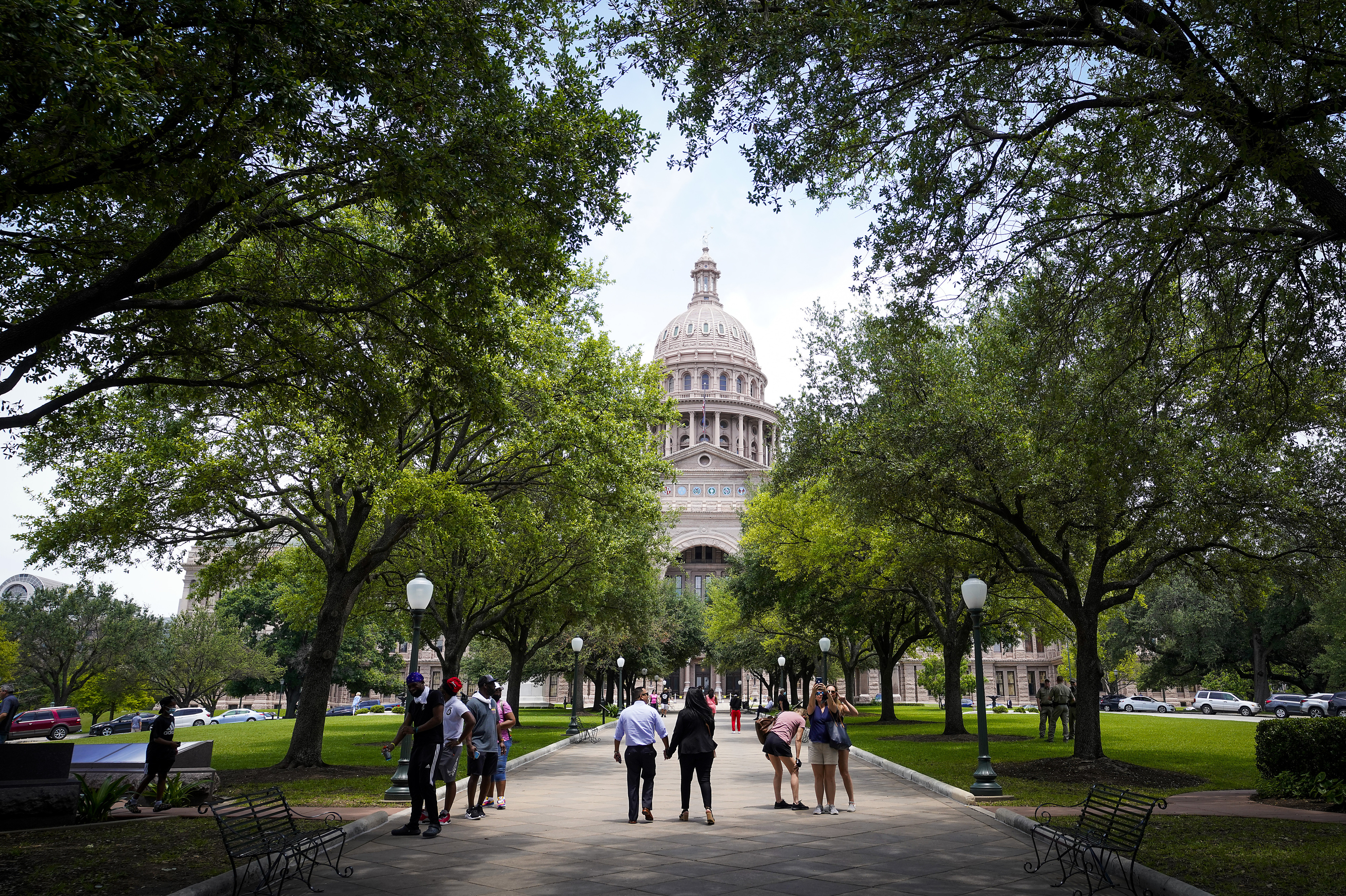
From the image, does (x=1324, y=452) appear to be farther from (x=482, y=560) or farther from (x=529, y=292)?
(x=482, y=560)

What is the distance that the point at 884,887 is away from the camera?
809 centimetres

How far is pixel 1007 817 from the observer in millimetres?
12164

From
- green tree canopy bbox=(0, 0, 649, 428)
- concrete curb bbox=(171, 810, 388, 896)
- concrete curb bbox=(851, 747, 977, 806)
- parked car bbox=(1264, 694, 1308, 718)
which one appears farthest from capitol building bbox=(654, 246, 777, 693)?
concrete curb bbox=(171, 810, 388, 896)

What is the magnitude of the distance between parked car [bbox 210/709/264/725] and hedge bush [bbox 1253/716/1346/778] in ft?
188

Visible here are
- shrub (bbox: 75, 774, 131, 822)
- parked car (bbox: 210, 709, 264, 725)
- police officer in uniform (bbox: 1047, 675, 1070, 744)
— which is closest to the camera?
shrub (bbox: 75, 774, 131, 822)

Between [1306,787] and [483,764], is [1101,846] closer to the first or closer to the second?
[483,764]

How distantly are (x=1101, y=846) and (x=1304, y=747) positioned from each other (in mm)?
8807

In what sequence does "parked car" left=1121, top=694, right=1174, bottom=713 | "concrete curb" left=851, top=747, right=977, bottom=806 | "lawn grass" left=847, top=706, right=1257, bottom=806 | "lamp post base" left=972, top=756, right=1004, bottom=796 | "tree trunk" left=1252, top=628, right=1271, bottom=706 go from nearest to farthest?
"lamp post base" left=972, top=756, right=1004, bottom=796 < "concrete curb" left=851, top=747, right=977, bottom=806 < "lawn grass" left=847, top=706, right=1257, bottom=806 < "tree trunk" left=1252, top=628, right=1271, bottom=706 < "parked car" left=1121, top=694, right=1174, bottom=713

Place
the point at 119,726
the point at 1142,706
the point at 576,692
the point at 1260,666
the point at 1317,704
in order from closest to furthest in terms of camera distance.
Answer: the point at 576,692 < the point at 1317,704 < the point at 119,726 < the point at 1260,666 < the point at 1142,706

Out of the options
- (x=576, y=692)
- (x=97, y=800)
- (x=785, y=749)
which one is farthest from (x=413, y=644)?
(x=576, y=692)

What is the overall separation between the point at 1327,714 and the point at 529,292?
4650 cm

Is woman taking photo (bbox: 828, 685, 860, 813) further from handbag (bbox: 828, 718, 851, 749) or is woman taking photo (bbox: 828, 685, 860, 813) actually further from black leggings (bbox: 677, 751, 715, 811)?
black leggings (bbox: 677, 751, 715, 811)

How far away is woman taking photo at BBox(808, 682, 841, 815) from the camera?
12945 millimetres

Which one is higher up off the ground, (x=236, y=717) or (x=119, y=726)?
(x=119, y=726)
